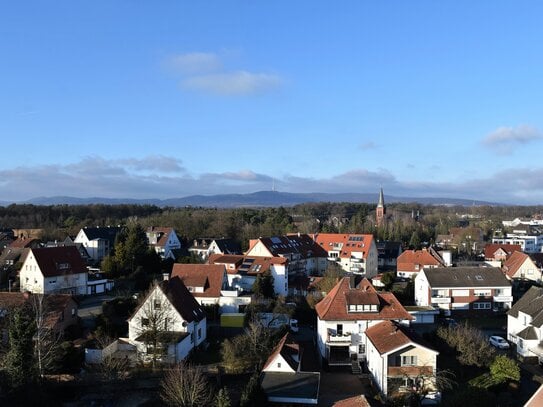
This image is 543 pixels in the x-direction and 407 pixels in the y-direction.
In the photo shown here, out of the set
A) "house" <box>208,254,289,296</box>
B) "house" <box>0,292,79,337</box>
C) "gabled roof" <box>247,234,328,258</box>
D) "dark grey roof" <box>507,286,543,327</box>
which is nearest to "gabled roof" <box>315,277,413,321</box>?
"dark grey roof" <box>507,286,543,327</box>

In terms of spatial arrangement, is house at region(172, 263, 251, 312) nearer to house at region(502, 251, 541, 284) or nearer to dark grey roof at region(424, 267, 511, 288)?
dark grey roof at region(424, 267, 511, 288)

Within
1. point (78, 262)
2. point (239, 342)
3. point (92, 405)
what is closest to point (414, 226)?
point (78, 262)

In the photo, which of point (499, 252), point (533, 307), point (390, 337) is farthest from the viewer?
point (499, 252)

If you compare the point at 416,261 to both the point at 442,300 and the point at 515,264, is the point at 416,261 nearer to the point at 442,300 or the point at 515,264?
the point at 515,264

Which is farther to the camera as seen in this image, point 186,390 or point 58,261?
point 58,261

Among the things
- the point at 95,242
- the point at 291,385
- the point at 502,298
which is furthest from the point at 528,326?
the point at 95,242

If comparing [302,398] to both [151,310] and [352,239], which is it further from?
[352,239]

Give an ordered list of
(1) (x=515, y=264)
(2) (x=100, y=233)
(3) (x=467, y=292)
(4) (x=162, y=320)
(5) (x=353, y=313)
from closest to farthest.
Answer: (4) (x=162, y=320), (5) (x=353, y=313), (3) (x=467, y=292), (1) (x=515, y=264), (2) (x=100, y=233)
